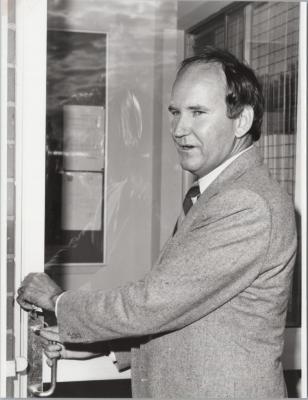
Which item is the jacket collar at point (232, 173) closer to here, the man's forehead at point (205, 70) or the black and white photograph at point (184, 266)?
the black and white photograph at point (184, 266)

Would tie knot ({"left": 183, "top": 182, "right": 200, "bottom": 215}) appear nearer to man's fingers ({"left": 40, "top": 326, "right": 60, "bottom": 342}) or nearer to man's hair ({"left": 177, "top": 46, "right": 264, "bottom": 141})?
man's hair ({"left": 177, "top": 46, "right": 264, "bottom": 141})

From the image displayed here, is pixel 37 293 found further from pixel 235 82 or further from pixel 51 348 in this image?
pixel 235 82

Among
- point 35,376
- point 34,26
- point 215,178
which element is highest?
point 34,26

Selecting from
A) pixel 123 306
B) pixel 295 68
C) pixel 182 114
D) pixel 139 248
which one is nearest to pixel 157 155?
pixel 139 248

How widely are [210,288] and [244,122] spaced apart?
1.50ft

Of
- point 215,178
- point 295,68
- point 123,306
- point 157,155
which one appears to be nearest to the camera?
point 123,306

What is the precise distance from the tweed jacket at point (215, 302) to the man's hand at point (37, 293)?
0.03 m

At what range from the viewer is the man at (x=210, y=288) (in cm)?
120

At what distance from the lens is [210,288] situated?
47.4 inches

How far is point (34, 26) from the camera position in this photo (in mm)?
1225

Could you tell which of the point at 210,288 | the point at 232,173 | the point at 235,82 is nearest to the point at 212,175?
the point at 232,173

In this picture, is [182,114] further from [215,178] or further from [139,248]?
[139,248]

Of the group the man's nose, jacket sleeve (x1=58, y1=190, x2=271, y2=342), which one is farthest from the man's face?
jacket sleeve (x1=58, y1=190, x2=271, y2=342)

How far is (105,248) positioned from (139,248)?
0.24 m
